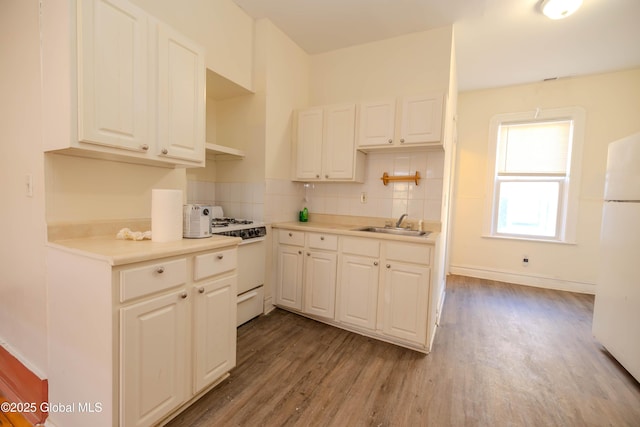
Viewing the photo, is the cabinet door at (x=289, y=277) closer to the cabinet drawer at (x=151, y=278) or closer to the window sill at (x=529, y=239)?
the cabinet drawer at (x=151, y=278)

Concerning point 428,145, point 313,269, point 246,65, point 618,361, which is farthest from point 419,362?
point 246,65

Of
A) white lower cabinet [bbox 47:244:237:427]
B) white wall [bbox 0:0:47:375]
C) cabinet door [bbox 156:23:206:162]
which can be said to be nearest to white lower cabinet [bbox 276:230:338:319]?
white lower cabinet [bbox 47:244:237:427]

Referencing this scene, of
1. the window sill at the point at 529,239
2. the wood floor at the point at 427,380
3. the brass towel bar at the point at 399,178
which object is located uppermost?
the brass towel bar at the point at 399,178

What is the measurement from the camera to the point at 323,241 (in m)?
2.53

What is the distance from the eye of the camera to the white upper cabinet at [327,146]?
2.73 meters

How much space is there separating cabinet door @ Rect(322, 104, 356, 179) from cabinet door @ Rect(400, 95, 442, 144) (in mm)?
498

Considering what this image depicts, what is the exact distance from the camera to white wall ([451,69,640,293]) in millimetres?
3432

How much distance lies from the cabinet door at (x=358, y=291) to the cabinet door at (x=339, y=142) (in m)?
0.89

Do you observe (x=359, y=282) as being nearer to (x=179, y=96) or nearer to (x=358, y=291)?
(x=358, y=291)

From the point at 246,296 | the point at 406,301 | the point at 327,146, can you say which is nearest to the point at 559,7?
the point at 327,146

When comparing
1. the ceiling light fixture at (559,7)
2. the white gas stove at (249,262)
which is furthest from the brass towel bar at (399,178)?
the ceiling light fixture at (559,7)

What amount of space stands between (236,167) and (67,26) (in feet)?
5.51

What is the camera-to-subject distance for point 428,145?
2.43 meters

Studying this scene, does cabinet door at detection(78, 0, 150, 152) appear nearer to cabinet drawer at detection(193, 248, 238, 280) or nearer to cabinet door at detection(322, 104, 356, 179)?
cabinet drawer at detection(193, 248, 238, 280)
